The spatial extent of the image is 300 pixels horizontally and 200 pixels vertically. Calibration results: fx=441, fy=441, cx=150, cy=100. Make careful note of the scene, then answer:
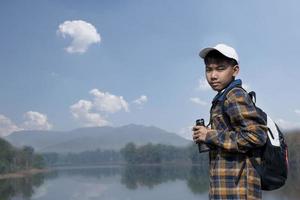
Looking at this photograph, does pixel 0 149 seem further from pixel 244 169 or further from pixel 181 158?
pixel 244 169

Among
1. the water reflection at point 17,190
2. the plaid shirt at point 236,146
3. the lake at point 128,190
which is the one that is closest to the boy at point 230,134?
the plaid shirt at point 236,146

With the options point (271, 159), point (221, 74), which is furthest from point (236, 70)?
point (271, 159)

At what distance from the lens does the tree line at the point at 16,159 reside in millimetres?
66000

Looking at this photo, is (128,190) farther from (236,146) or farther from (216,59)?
(236,146)

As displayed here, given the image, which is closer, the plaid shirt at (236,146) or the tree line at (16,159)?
the plaid shirt at (236,146)

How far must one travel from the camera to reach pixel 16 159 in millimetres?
75812

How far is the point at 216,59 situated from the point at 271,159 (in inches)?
20.9

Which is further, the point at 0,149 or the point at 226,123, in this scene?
the point at 0,149

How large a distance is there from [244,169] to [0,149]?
6730cm

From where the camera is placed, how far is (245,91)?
6.40 ft

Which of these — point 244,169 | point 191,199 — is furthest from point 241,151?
point 191,199

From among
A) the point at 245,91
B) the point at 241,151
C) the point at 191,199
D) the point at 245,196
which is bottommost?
the point at 191,199

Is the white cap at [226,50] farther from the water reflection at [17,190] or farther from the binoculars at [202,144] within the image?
the water reflection at [17,190]

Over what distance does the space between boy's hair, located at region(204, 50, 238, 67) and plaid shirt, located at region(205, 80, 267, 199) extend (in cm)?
12
